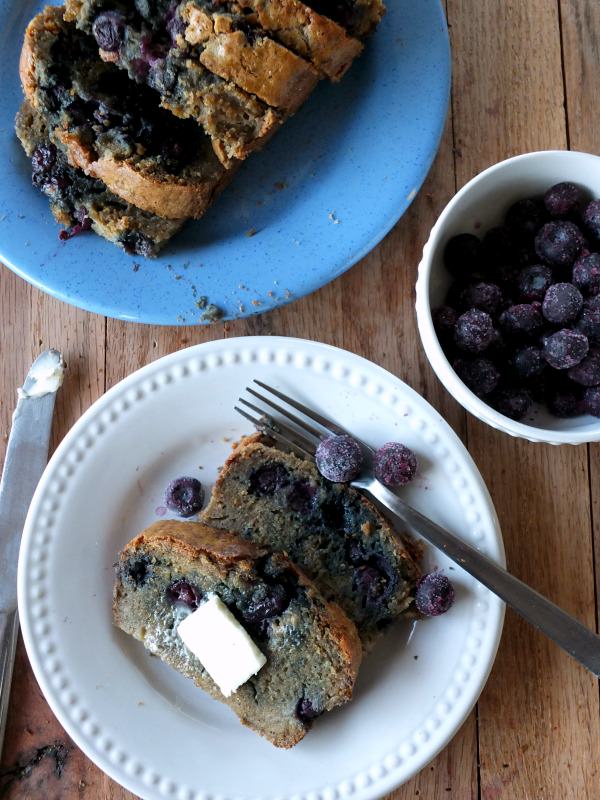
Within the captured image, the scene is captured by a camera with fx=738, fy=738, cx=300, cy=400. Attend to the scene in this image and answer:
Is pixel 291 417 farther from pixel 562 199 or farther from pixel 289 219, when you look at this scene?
pixel 562 199

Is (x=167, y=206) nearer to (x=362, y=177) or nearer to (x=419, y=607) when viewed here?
(x=362, y=177)

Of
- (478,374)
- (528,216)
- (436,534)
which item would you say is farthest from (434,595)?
(528,216)

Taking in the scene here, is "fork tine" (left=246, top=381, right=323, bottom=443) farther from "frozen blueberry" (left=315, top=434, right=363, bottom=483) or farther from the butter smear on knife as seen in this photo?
the butter smear on knife

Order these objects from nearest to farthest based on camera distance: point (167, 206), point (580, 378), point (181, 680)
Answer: point (580, 378) < point (167, 206) < point (181, 680)

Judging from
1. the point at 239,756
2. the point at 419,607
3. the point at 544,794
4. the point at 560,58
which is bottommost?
the point at 544,794

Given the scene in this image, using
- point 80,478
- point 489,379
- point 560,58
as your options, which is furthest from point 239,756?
point 560,58
